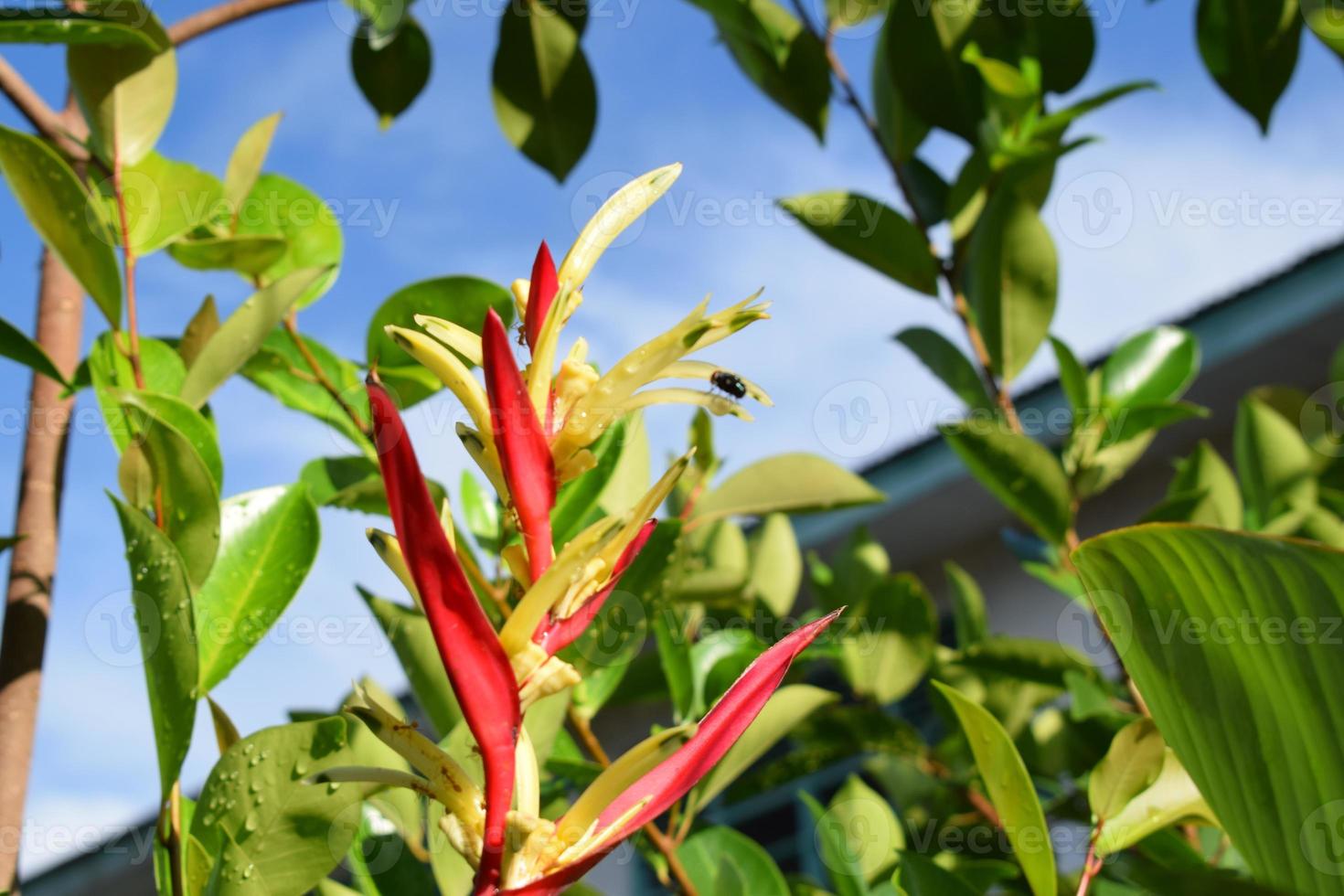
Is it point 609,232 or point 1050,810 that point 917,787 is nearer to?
point 1050,810

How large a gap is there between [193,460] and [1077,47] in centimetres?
133

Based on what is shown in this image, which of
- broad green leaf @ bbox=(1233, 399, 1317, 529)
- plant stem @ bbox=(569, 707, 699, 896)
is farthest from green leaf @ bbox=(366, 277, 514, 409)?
broad green leaf @ bbox=(1233, 399, 1317, 529)

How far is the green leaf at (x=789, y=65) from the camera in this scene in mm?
1654

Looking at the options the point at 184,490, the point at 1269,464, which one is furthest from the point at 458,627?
the point at 1269,464

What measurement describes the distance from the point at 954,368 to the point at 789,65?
1.59 feet

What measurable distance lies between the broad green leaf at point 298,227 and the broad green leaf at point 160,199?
18 centimetres

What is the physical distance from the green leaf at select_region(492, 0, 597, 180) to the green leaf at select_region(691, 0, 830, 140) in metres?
0.21

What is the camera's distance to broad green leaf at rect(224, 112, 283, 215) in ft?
4.18

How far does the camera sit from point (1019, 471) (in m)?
1.42

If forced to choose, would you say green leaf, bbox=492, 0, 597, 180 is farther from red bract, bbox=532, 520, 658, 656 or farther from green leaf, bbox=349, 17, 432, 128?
red bract, bbox=532, 520, 658, 656

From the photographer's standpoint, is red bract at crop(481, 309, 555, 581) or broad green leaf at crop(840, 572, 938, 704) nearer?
red bract at crop(481, 309, 555, 581)

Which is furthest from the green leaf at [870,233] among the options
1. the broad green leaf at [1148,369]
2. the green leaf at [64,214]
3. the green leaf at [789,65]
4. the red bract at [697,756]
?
the red bract at [697,756]

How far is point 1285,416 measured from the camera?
2.62m

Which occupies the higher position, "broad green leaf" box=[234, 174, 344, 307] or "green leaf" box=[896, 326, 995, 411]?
"broad green leaf" box=[234, 174, 344, 307]
